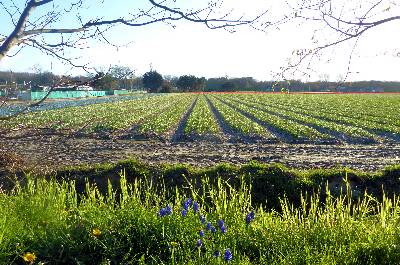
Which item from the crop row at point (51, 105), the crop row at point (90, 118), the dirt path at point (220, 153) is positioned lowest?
the dirt path at point (220, 153)

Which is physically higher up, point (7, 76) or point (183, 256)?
point (7, 76)

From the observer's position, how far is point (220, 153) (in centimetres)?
1609

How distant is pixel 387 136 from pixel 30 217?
810 inches

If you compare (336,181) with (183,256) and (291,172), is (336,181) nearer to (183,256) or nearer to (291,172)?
(291,172)

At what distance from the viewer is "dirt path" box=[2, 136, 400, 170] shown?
13.9 metres

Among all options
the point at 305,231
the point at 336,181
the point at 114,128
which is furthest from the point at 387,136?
the point at 305,231

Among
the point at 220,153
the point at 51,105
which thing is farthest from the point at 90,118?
the point at 51,105

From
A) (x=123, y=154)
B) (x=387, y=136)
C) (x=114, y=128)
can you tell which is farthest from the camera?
(x=114, y=128)

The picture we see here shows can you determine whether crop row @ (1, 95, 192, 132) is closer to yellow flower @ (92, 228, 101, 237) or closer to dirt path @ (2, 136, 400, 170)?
dirt path @ (2, 136, 400, 170)

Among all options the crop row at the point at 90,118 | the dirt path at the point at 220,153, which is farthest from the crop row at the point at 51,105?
the dirt path at the point at 220,153

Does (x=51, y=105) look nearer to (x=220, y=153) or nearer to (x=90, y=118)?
(x=220, y=153)

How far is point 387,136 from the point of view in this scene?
21.2 m

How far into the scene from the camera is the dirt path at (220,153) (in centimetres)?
1394

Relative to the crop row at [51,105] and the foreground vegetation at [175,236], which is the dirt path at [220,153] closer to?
the crop row at [51,105]
